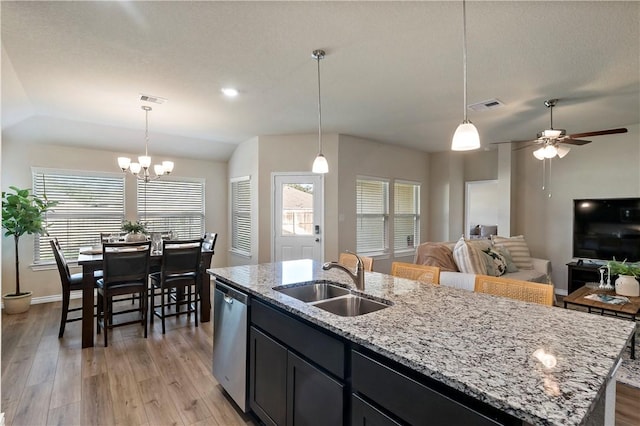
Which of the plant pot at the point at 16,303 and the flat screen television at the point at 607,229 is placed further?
the flat screen television at the point at 607,229

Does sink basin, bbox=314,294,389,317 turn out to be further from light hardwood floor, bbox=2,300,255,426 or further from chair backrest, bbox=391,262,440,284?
light hardwood floor, bbox=2,300,255,426

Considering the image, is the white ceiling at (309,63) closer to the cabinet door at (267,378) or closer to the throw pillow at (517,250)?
the throw pillow at (517,250)

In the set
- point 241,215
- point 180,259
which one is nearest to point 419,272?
point 180,259

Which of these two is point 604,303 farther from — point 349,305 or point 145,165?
point 145,165

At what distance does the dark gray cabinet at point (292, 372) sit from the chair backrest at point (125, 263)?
1984mm

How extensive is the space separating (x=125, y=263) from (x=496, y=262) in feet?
14.5

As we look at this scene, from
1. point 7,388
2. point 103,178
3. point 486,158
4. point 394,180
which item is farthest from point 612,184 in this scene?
point 103,178

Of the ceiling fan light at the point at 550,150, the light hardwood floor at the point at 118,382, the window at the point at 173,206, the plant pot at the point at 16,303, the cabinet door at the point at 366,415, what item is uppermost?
the ceiling fan light at the point at 550,150

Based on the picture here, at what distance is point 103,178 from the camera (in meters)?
5.21

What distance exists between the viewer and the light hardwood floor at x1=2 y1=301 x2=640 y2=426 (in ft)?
7.27

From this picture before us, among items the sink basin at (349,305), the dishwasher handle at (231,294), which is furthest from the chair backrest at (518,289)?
the dishwasher handle at (231,294)

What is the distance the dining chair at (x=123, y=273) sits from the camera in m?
3.27

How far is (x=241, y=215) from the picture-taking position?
6055 millimetres

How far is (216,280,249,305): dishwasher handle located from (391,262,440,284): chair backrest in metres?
1.24
